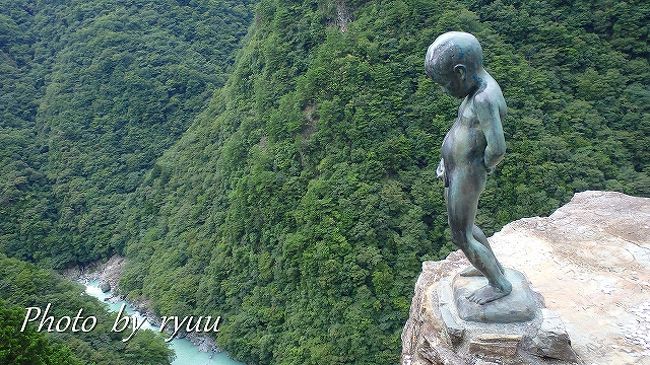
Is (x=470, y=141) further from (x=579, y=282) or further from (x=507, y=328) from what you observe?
(x=579, y=282)

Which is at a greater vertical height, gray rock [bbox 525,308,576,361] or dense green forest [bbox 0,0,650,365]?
gray rock [bbox 525,308,576,361]

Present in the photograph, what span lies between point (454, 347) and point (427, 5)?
73.6ft

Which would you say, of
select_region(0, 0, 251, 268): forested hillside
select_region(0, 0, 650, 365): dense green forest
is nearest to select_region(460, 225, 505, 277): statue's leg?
select_region(0, 0, 650, 365): dense green forest

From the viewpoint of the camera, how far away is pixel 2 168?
36.5 meters

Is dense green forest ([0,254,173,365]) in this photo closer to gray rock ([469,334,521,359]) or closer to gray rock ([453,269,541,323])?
gray rock ([453,269,541,323])

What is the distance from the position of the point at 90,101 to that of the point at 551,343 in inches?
1715

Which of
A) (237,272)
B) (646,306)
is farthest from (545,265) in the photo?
(237,272)

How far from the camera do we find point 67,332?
18578 mm

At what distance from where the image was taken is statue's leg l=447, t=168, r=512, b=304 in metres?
5.90

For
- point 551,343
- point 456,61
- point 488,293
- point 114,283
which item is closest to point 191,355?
point 114,283

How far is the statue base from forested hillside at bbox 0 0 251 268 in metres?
32.9

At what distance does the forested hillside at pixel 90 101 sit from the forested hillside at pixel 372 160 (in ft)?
35.1

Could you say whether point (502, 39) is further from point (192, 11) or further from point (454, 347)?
→ point (192, 11)

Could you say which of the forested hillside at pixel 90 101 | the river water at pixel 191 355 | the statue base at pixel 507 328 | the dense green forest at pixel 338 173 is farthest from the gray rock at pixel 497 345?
the forested hillside at pixel 90 101
